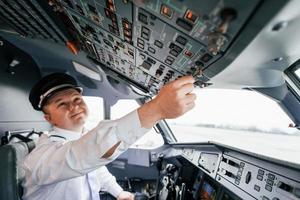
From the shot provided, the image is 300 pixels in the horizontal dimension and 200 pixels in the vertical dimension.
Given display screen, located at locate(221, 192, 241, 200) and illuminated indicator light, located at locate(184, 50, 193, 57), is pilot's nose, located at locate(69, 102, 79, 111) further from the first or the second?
display screen, located at locate(221, 192, 241, 200)

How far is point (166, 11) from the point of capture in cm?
92

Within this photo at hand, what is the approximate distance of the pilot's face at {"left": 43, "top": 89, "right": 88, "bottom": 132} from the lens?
1692 millimetres

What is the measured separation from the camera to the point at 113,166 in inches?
179

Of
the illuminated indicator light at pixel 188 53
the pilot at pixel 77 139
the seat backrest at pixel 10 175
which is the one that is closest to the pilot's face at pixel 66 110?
the pilot at pixel 77 139

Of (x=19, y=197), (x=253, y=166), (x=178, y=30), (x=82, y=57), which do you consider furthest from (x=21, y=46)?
(x=253, y=166)

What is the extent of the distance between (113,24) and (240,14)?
3.18 feet

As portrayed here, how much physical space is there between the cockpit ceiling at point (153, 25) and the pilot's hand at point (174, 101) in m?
0.17

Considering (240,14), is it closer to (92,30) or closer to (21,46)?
(92,30)

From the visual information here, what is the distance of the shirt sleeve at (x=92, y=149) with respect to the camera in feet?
3.30

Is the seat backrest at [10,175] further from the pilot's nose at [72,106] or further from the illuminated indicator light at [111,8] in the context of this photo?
the illuminated indicator light at [111,8]

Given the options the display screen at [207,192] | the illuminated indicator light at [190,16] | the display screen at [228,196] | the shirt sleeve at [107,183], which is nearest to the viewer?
the illuminated indicator light at [190,16]

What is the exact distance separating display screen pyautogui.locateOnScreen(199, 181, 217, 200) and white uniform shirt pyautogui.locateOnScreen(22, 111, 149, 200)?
4.37 ft

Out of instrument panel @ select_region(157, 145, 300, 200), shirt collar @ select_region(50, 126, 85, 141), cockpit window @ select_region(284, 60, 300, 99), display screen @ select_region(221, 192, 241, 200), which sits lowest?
display screen @ select_region(221, 192, 241, 200)

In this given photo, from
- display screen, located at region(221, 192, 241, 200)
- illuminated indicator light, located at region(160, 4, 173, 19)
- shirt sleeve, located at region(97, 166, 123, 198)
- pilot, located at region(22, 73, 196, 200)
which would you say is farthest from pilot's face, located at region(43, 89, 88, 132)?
display screen, located at region(221, 192, 241, 200)
